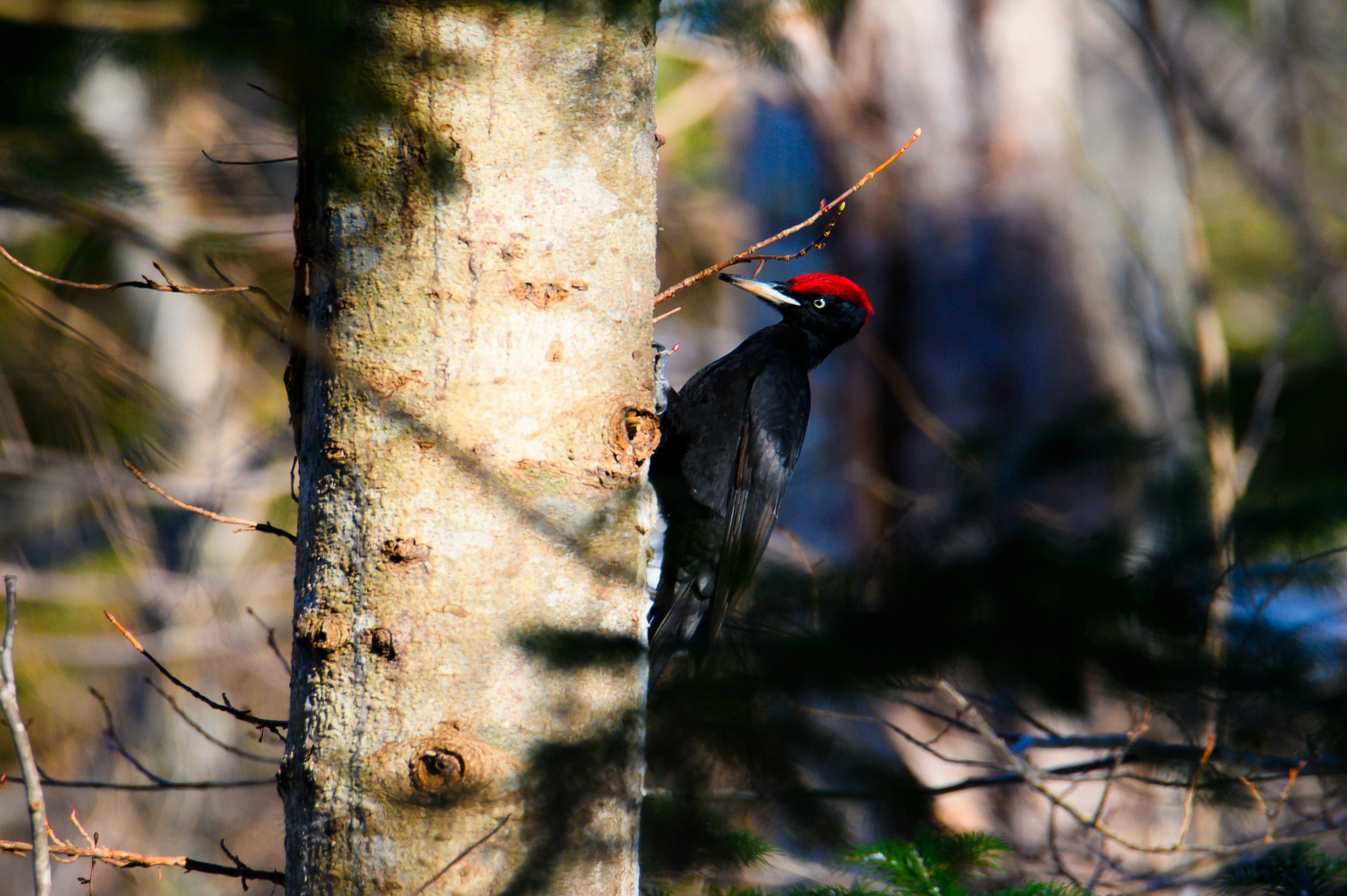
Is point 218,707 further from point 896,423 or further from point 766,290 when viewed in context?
point 896,423

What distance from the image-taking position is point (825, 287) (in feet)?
11.7

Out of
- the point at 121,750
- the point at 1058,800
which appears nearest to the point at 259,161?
the point at 121,750

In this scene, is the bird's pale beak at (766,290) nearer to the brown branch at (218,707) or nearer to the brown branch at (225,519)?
the brown branch at (225,519)

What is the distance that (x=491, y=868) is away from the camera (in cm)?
132

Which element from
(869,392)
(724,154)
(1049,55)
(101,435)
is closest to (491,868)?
(101,435)

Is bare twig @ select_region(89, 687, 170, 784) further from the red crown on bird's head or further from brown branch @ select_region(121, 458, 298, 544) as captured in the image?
the red crown on bird's head

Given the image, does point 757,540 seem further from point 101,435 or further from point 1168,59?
point 1168,59

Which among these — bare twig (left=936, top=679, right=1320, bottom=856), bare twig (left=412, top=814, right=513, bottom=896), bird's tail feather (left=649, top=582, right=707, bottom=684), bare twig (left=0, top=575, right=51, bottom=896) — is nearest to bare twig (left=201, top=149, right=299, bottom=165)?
bare twig (left=0, top=575, right=51, bottom=896)

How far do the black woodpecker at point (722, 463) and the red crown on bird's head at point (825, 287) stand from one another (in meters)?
0.13

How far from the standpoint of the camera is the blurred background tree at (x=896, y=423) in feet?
3.65

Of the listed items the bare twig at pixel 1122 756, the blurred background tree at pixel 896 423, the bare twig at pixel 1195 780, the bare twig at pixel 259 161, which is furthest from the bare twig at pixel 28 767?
the bare twig at pixel 1122 756

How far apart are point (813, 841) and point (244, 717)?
1.08 m

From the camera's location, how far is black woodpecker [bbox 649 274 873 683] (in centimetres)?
313

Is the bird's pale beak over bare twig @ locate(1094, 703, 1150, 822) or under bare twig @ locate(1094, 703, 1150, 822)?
over
